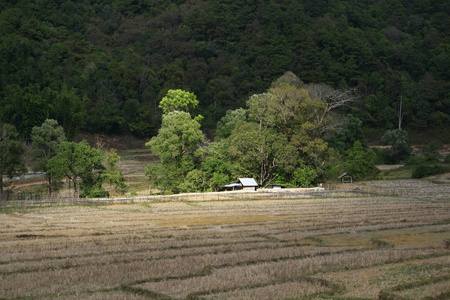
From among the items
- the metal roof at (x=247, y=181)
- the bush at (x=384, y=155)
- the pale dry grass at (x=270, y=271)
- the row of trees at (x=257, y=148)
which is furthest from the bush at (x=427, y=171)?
the pale dry grass at (x=270, y=271)

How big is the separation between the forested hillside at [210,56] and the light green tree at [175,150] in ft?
87.8

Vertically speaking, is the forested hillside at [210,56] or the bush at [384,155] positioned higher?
the forested hillside at [210,56]

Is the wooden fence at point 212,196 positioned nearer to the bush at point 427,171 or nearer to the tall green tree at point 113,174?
the tall green tree at point 113,174

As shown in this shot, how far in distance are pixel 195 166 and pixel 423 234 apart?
3640cm

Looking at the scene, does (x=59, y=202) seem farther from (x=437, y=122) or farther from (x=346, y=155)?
(x=437, y=122)

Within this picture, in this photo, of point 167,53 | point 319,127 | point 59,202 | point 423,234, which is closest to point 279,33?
point 167,53

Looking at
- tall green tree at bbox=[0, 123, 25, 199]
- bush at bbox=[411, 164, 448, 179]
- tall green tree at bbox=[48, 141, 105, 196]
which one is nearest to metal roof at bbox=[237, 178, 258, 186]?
tall green tree at bbox=[48, 141, 105, 196]

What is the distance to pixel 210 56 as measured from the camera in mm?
147250

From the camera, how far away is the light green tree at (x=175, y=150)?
5731cm

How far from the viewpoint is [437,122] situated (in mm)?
115438

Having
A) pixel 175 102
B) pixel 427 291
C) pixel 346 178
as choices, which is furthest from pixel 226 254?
pixel 346 178

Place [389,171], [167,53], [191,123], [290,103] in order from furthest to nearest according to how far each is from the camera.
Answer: [167,53] < [389,171] < [290,103] < [191,123]

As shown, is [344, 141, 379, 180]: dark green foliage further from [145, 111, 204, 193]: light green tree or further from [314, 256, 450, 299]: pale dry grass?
[314, 256, 450, 299]: pale dry grass

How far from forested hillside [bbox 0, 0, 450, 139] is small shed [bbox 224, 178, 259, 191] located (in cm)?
3204
